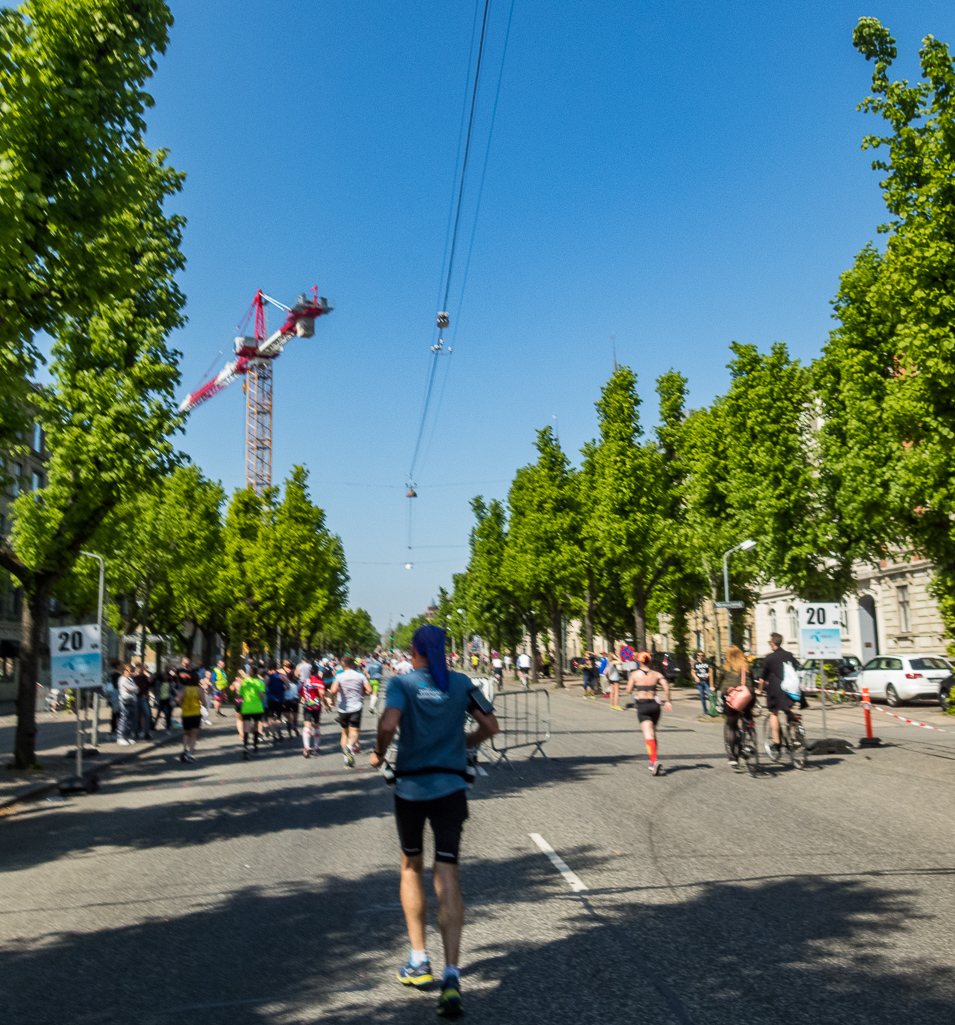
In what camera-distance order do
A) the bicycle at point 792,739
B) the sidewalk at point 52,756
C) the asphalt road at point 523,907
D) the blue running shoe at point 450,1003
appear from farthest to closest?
the bicycle at point 792,739, the sidewalk at point 52,756, the asphalt road at point 523,907, the blue running shoe at point 450,1003

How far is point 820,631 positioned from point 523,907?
1295 cm

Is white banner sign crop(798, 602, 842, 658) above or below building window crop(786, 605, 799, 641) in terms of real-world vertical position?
below

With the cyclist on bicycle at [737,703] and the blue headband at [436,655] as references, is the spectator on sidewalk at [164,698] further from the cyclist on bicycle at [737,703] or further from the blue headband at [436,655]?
the blue headband at [436,655]

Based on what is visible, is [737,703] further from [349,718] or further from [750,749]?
[349,718]

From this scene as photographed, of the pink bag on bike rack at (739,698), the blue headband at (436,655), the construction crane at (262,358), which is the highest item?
the construction crane at (262,358)

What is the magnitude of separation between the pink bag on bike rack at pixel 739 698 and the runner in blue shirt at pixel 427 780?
9687 mm

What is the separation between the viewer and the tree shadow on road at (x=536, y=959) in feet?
15.4

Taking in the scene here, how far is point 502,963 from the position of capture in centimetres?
539

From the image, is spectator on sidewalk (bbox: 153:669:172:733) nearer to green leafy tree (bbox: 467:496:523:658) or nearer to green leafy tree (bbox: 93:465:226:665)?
green leafy tree (bbox: 93:465:226:665)

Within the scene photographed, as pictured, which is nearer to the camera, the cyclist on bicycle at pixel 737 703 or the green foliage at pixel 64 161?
the green foliage at pixel 64 161

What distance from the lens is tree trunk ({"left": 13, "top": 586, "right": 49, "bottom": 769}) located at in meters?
16.9

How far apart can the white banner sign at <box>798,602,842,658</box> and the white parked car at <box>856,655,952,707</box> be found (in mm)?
12614

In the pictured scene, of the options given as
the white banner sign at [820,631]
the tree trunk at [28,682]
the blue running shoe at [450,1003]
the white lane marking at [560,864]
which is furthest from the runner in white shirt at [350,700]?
the blue running shoe at [450,1003]

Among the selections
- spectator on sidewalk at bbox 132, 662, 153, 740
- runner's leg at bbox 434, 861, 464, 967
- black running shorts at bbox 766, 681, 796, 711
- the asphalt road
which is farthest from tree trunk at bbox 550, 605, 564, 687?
runner's leg at bbox 434, 861, 464, 967
